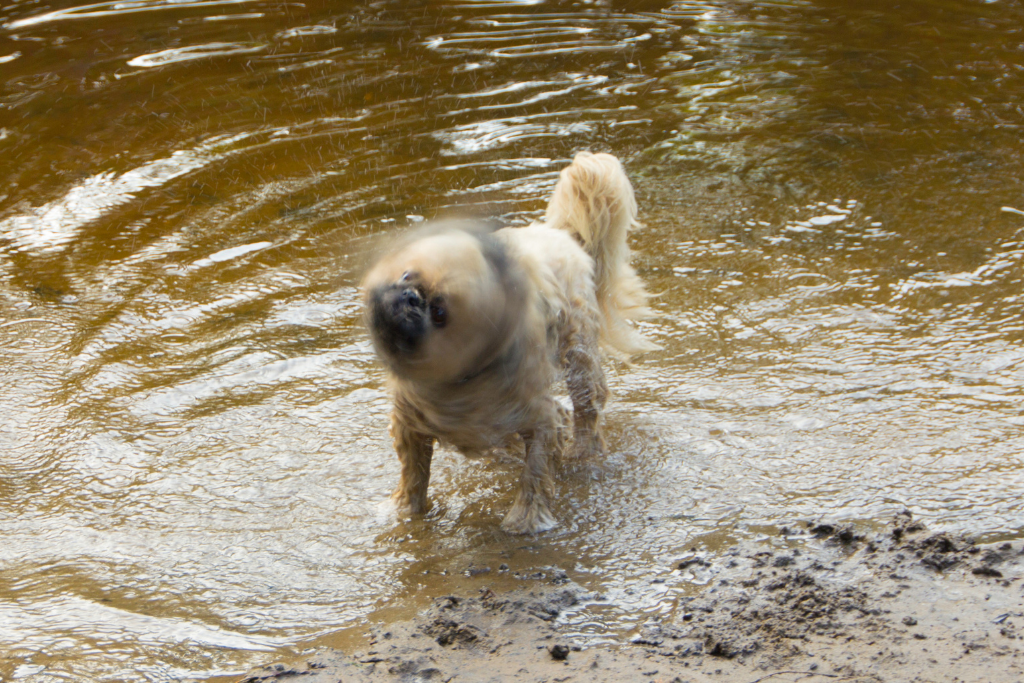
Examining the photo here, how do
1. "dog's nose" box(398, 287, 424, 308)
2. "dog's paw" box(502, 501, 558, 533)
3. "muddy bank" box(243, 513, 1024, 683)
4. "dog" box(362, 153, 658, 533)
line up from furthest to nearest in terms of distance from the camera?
1. "dog's paw" box(502, 501, 558, 533)
2. "dog" box(362, 153, 658, 533)
3. "dog's nose" box(398, 287, 424, 308)
4. "muddy bank" box(243, 513, 1024, 683)

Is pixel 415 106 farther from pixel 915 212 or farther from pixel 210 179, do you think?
pixel 915 212

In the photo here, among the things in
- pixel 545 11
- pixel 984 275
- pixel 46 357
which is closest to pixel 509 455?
pixel 46 357

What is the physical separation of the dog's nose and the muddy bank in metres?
1.12

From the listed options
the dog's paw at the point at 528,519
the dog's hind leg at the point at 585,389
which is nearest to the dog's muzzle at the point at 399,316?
the dog's paw at the point at 528,519

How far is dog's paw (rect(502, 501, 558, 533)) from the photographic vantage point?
13.0 ft

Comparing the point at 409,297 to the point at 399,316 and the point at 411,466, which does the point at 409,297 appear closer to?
the point at 399,316

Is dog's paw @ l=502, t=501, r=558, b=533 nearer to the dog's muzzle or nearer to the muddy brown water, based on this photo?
the muddy brown water

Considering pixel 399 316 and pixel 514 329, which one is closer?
pixel 399 316

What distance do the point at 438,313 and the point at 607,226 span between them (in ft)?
6.09

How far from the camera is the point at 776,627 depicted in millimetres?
3014

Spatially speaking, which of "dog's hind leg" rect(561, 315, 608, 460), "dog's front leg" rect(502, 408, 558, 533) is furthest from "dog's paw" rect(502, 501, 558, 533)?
"dog's hind leg" rect(561, 315, 608, 460)

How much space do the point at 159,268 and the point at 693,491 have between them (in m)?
4.15

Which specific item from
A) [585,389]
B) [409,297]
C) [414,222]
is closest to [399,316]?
[409,297]

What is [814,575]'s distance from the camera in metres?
3.30
